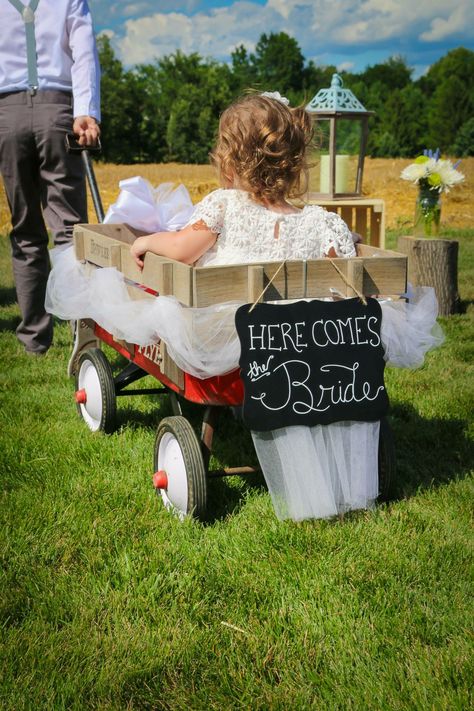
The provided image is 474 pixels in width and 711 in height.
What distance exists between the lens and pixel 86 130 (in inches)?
165

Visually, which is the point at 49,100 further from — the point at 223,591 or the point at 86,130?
the point at 223,591

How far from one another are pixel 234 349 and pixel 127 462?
3.28 feet

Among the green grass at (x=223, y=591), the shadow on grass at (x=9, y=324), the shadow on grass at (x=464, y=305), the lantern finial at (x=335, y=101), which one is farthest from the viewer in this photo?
the shadow on grass at (x=464, y=305)

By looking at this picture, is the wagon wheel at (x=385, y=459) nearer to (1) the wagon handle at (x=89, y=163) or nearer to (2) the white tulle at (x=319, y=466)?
(2) the white tulle at (x=319, y=466)

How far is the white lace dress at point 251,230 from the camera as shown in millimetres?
2807

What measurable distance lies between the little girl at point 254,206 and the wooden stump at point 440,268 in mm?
3673

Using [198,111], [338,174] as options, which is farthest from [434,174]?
[198,111]

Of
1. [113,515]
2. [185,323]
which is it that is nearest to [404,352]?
[185,323]

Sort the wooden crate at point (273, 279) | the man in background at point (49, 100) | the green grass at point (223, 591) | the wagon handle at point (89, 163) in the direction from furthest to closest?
the man in background at point (49, 100)
the wagon handle at point (89, 163)
the wooden crate at point (273, 279)
the green grass at point (223, 591)

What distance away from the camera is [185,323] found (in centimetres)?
249

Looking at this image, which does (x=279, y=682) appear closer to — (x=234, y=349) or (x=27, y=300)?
(x=234, y=349)

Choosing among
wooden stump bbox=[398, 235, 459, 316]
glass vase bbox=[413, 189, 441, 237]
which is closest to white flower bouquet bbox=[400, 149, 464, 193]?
glass vase bbox=[413, 189, 441, 237]

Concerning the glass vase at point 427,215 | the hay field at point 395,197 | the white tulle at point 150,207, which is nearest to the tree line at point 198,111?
the hay field at point 395,197

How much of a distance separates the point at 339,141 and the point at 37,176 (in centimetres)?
246
